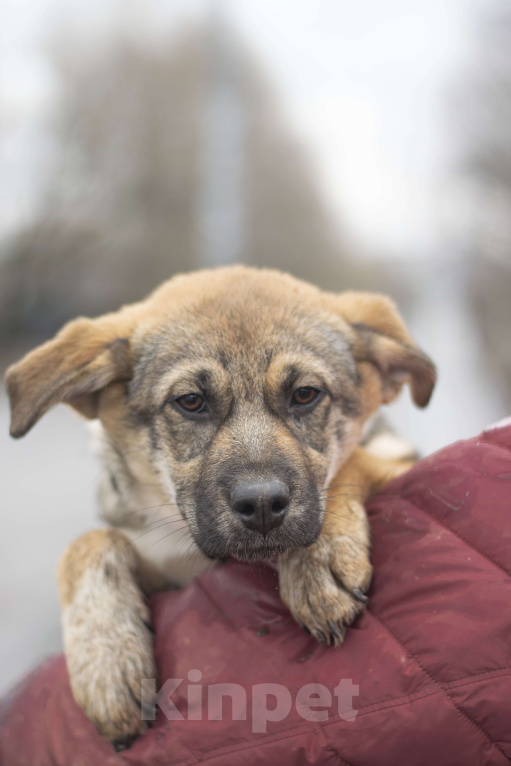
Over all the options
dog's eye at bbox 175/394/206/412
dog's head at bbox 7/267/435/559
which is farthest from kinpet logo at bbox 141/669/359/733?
dog's eye at bbox 175/394/206/412

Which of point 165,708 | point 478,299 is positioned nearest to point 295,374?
point 165,708

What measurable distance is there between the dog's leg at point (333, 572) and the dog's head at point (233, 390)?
0.16ft

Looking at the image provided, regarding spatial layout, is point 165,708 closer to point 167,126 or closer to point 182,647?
point 182,647

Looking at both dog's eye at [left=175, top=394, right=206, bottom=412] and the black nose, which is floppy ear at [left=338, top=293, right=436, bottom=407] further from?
the black nose

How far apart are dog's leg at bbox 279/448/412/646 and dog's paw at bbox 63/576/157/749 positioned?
1.47ft

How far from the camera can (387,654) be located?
3.03 ft

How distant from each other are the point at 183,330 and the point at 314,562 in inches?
31.5

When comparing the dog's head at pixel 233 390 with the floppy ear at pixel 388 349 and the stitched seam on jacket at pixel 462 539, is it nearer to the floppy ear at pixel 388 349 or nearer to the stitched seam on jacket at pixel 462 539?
the floppy ear at pixel 388 349

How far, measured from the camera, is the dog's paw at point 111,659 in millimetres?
1145

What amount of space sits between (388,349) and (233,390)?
602 mm

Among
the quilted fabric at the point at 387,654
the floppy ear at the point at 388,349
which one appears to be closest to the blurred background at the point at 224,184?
the floppy ear at the point at 388,349

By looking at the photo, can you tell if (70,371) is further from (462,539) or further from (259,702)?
(462,539)

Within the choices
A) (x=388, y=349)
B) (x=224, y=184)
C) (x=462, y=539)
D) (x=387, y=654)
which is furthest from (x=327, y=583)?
(x=224, y=184)

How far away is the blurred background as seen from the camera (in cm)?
309
